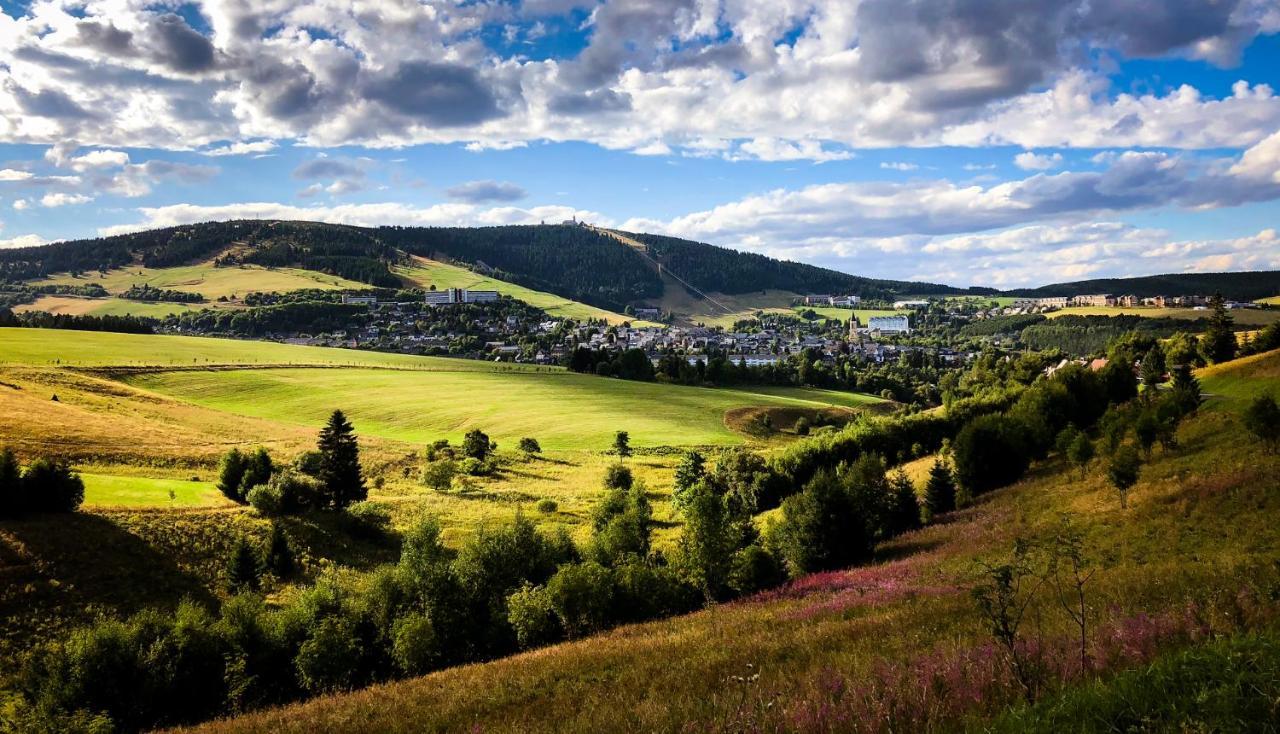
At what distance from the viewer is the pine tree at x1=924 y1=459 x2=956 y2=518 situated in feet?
154

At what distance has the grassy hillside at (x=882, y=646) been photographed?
8203 mm

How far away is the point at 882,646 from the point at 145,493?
52478 mm

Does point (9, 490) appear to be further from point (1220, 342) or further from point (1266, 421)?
point (1220, 342)

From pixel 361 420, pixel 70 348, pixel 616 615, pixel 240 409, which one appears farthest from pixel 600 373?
pixel 616 615

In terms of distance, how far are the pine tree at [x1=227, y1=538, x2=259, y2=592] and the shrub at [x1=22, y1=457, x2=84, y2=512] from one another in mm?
9683

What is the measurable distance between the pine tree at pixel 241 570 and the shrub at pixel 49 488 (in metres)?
9.68

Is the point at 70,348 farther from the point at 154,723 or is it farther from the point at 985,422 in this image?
the point at 985,422

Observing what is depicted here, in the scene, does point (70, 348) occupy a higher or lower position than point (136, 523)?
higher

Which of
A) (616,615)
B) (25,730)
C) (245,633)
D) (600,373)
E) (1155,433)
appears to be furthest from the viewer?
(600,373)

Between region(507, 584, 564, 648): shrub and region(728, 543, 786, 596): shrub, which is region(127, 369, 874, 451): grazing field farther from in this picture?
region(507, 584, 564, 648): shrub

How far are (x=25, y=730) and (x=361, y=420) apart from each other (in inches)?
3364

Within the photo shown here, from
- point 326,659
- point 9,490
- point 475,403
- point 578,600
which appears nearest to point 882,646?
point 578,600

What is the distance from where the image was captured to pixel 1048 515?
111 ft

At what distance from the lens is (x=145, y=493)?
152 ft
